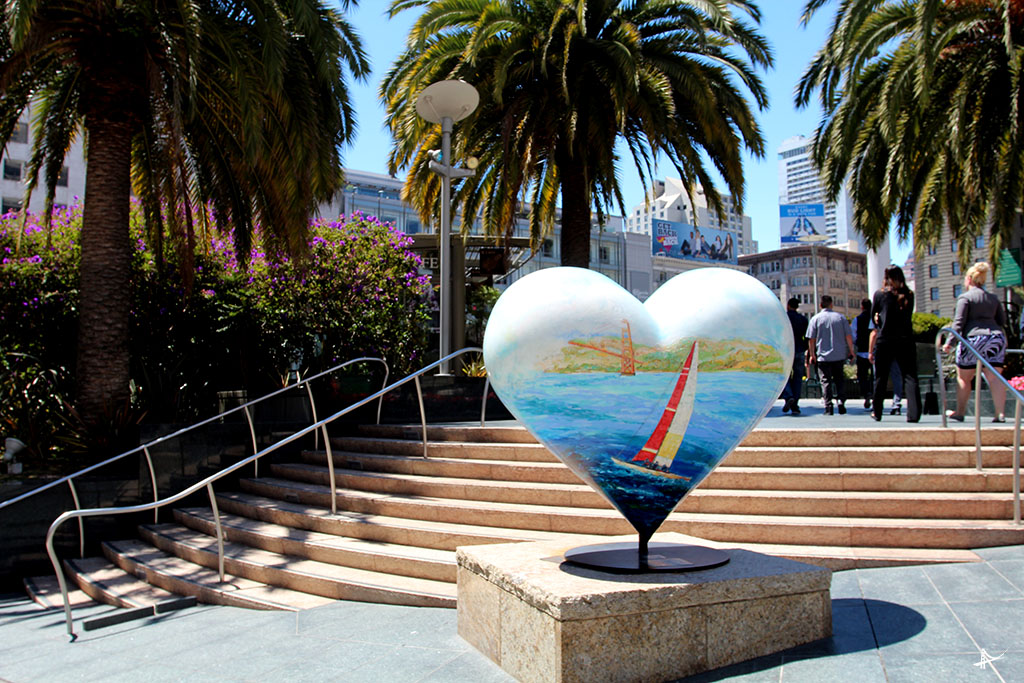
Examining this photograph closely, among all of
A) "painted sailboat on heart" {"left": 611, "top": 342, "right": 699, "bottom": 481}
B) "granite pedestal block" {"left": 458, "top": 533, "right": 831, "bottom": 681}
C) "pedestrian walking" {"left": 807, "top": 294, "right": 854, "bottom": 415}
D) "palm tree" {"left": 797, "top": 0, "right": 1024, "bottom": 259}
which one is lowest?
"granite pedestal block" {"left": 458, "top": 533, "right": 831, "bottom": 681}

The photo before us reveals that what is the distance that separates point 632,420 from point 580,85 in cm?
Result: 956

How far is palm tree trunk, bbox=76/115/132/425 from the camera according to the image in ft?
34.3

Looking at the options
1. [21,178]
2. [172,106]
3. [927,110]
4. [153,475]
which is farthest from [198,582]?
[21,178]

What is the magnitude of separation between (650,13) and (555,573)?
11.1 meters

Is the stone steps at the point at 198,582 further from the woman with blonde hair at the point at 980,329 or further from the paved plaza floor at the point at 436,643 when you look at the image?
the woman with blonde hair at the point at 980,329

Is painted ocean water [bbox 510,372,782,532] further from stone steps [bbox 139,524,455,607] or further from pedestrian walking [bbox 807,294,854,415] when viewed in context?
pedestrian walking [bbox 807,294,854,415]

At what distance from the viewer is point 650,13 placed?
12.8m

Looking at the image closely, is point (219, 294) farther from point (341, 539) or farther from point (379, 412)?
point (341, 539)

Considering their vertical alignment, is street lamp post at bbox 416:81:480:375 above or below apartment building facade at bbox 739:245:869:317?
below

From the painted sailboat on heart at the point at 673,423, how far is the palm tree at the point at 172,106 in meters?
7.17

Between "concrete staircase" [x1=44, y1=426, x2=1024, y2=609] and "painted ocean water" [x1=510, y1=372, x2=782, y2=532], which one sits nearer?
"painted ocean water" [x1=510, y1=372, x2=782, y2=532]

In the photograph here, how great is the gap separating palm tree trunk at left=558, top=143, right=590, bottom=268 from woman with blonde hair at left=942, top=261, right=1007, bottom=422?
20.7 ft

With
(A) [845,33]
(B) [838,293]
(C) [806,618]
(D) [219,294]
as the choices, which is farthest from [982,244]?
(C) [806,618]

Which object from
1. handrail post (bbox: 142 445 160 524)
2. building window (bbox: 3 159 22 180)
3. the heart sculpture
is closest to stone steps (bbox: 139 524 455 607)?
handrail post (bbox: 142 445 160 524)
